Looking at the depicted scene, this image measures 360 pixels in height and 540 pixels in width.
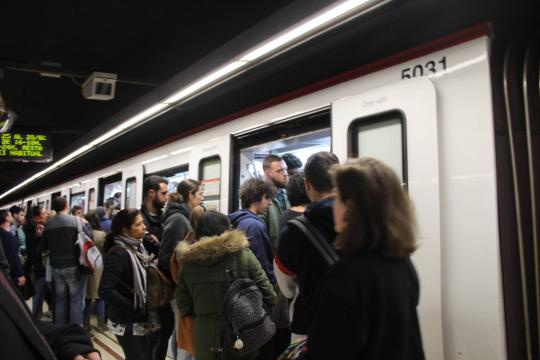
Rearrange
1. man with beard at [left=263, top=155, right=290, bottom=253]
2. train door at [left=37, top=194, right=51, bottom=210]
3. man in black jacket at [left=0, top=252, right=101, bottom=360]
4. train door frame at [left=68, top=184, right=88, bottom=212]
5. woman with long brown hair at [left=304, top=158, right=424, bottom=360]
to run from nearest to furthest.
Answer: man in black jacket at [left=0, top=252, right=101, bottom=360] < woman with long brown hair at [left=304, top=158, right=424, bottom=360] < man with beard at [left=263, top=155, right=290, bottom=253] < train door frame at [left=68, top=184, right=88, bottom=212] < train door at [left=37, top=194, right=51, bottom=210]

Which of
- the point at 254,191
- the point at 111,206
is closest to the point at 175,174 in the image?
the point at 111,206

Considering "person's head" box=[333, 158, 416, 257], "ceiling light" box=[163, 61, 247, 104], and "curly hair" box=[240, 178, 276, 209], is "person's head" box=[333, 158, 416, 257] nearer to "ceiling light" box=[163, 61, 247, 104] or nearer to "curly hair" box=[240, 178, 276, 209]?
"curly hair" box=[240, 178, 276, 209]

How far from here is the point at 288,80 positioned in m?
4.22

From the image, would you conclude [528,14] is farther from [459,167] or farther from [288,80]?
[288,80]

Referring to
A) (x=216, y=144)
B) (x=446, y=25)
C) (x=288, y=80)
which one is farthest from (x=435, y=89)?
(x=216, y=144)

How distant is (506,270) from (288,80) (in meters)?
2.73

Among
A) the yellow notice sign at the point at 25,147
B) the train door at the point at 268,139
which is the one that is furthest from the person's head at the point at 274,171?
the yellow notice sign at the point at 25,147

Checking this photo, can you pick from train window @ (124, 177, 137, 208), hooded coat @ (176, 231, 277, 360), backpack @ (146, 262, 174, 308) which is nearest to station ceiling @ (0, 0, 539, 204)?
train window @ (124, 177, 137, 208)

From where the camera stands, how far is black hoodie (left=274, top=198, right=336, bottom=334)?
175cm

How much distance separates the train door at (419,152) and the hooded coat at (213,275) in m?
0.91

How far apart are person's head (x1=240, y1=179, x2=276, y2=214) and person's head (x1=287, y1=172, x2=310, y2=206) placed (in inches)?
22.4

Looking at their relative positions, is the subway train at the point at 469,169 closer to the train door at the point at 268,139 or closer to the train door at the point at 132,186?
the train door at the point at 268,139

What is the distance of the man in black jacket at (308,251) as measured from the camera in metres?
1.76

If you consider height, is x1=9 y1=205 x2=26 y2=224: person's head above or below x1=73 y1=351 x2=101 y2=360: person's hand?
above
